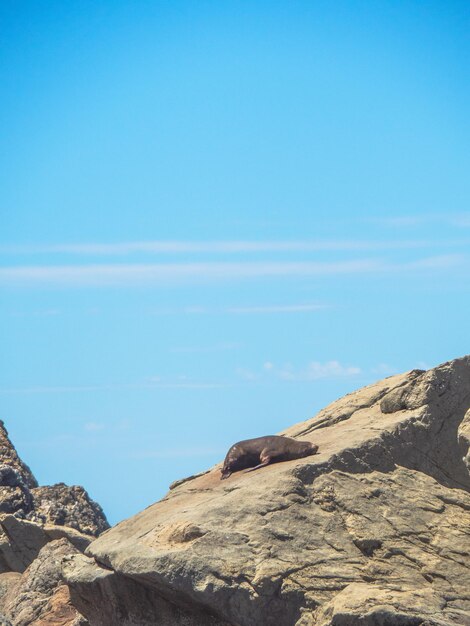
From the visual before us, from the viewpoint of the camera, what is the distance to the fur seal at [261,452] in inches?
607

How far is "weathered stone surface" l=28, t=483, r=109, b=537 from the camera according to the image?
792 inches

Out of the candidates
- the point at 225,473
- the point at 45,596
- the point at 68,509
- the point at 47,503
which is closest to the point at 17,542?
the point at 47,503

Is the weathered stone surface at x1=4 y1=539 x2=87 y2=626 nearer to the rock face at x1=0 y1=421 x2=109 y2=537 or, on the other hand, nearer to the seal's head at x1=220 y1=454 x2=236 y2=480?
the rock face at x1=0 y1=421 x2=109 y2=537

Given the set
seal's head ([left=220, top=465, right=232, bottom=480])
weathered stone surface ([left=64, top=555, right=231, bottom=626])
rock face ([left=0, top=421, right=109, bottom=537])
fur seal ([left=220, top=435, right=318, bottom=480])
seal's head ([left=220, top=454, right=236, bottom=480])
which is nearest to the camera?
weathered stone surface ([left=64, top=555, right=231, bottom=626])

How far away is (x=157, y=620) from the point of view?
13922 mm

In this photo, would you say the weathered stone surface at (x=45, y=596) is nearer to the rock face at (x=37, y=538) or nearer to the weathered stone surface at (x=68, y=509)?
the rock face at (x=37, y=538)

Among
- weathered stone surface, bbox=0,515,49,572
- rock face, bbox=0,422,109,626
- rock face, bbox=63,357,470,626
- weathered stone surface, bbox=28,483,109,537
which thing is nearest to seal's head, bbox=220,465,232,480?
rock face, bbox=63,357,470,626

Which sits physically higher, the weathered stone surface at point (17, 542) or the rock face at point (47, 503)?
the rock face at point (47, 503)

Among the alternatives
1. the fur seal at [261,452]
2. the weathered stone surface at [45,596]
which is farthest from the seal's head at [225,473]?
the weathered stone surface at [45,596]

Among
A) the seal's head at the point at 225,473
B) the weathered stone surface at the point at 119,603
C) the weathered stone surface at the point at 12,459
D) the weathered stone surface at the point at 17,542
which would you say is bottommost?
the weathered stone surface at the point at 119,603

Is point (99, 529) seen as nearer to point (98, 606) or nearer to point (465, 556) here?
point (98, 606)

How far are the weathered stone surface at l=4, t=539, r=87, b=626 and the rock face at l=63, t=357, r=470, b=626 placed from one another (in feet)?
2.74

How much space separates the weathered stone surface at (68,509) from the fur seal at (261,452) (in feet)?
16.6

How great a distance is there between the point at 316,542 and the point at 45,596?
208 inches
